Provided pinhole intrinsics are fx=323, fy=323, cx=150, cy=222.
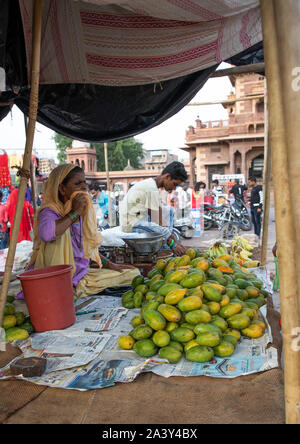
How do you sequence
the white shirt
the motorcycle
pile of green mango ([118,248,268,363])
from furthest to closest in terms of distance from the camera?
the motorcycle, the white shirt, pile of green mango ([118,248,268,363])

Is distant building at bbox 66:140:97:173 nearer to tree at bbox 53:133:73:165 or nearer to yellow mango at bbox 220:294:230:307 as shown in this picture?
tree at bbox 53:133:73:165

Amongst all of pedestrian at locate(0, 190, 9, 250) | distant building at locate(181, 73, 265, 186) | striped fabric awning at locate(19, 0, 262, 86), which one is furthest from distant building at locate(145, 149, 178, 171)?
striped fabric awning at locate(19, 0, 262, 86)

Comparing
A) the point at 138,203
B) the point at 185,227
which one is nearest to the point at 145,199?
the point at 138,203

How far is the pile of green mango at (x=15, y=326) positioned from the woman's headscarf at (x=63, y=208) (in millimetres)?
832

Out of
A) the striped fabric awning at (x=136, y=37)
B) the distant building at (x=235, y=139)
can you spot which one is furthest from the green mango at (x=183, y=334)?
the distant building at (x=235, y=139)

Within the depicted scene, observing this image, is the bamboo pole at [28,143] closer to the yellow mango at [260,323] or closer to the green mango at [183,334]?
the green mango at [183,334]

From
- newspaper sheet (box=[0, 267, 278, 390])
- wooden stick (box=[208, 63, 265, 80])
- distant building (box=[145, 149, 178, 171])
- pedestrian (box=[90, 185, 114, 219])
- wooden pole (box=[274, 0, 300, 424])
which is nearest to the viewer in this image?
wooden pole (box=[274, 0, 300, 424])

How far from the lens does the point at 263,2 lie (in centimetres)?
131

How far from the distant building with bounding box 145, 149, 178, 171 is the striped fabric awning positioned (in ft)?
131

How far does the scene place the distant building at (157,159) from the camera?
145 feet

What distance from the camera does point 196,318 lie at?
1894mm

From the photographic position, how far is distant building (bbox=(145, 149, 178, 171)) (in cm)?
4431

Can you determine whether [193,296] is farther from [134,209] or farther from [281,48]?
[134,209]

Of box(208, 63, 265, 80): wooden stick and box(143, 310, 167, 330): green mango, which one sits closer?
box(143, 310, 167, 330): green mango
